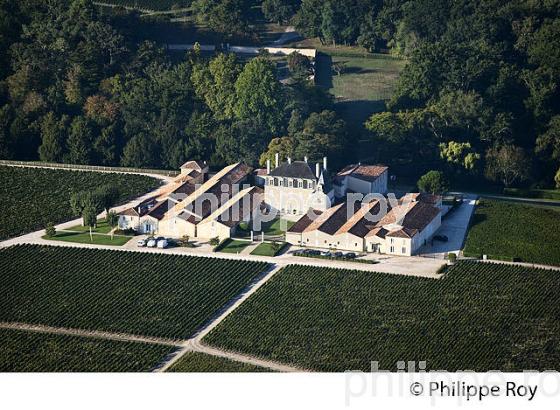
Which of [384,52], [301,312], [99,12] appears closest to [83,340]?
[301,312]

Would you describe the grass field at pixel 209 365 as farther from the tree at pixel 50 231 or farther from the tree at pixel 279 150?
the tree at pixel 279 150

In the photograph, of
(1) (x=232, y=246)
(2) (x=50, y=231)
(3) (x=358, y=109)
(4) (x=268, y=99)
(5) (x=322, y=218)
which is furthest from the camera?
(3) (x=358, y=109)

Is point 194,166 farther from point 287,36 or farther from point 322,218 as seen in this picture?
point 287,36

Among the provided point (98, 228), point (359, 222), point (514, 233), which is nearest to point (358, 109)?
point (359, 222)

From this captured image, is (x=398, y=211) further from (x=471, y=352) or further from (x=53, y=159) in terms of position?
(x=53, y=159)

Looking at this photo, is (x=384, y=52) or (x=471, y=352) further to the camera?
(x=384, y=52)
